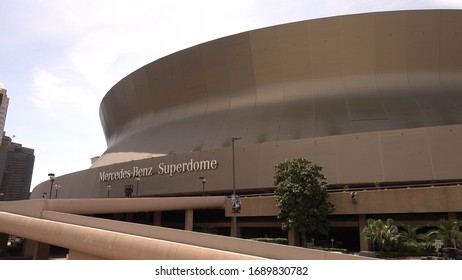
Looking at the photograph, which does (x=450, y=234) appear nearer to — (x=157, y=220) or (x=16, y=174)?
(x=157, y=220)

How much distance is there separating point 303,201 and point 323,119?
481 inches

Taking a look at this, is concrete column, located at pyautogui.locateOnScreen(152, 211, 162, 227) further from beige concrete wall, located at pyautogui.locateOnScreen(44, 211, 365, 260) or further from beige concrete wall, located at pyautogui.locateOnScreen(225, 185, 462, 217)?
beige concrete wall, located at pyautogui.locateOnScreen(44, 211, 365, 260)

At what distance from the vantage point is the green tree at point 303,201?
76.9 ft

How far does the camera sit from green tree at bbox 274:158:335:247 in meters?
23.4

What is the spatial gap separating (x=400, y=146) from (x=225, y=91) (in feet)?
67.7

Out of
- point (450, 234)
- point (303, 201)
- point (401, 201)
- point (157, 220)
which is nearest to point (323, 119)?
point (303, 201)

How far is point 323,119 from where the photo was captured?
3375 centimetres

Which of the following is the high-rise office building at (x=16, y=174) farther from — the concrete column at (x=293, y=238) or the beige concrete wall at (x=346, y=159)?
the concrete column at (x=293, y=238)

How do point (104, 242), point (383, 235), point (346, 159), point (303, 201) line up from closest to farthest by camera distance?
point (104, 242) < point (383, 235) < point (303, 201) < point (346, 159)

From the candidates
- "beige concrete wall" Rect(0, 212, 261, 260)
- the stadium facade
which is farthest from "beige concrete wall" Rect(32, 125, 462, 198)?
"beige concrete wall" Rect(0, 212, 261, 260)

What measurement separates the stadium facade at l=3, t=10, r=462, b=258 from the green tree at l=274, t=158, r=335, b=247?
1827 millimetres

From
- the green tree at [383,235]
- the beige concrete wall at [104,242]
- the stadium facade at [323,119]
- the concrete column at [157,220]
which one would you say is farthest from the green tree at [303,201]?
the beige concrete wall at [104,242]

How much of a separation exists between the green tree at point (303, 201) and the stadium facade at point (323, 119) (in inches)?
71.9
